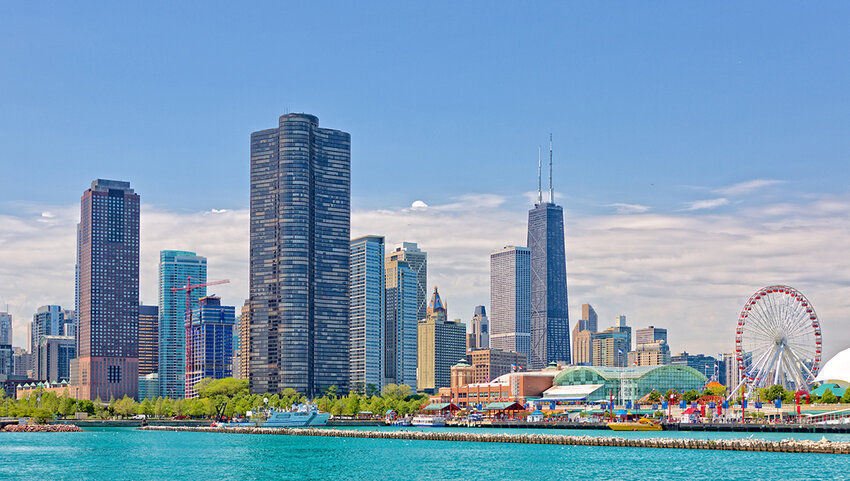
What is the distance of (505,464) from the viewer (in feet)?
444

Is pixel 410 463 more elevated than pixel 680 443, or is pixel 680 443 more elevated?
pixel 680 443

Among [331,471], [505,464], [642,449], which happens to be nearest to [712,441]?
[642,449]

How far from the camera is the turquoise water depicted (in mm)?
121625

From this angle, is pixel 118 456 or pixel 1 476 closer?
pixel 1 476

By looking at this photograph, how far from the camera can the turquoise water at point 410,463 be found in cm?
12162

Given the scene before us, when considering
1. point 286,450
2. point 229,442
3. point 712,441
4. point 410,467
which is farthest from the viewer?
point 229,442

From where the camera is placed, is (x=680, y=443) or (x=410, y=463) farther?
(x=680, y=443)

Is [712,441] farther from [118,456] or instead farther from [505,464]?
[118,456]

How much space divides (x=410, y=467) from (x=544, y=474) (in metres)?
18.6

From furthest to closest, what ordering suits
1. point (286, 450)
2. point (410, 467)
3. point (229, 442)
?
1. point (229, 442)
2. point (286, 450)
3. point (410, 467)

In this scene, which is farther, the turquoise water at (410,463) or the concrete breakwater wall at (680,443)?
the concrete breakwater wall at (680,443)

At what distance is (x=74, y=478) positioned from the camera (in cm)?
12206

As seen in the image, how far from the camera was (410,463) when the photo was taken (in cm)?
13912

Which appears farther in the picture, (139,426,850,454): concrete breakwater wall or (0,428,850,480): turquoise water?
(139,426,850,454): concrete breakwater wall
